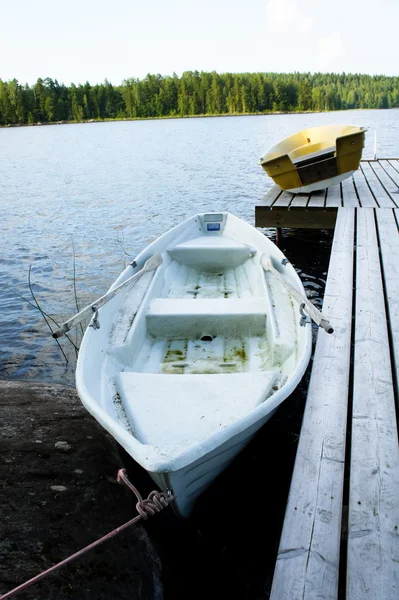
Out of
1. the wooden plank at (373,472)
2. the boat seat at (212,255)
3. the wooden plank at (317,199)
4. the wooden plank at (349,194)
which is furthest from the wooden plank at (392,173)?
the wooden plank at (373,472)

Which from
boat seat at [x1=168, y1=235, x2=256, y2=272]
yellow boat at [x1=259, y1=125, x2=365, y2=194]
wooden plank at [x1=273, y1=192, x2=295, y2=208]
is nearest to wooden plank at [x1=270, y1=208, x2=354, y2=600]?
boat seat at [x1=168, y1=235, x2=256, y2=272]

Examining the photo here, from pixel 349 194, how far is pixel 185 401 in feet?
23.1

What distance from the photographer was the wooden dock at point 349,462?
1945mm

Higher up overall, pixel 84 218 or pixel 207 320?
pixel 207 320

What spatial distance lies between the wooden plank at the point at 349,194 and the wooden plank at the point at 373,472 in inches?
174

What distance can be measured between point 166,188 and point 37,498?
15662 mm

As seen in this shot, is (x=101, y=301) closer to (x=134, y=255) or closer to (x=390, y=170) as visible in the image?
(x=134, y=255)

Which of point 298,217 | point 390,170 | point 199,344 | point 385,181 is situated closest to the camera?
point 199,344

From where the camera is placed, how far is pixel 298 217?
776cm

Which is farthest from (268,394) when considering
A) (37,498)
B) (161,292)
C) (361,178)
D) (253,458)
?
(361,178)

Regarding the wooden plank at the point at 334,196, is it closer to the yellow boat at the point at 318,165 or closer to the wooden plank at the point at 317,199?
the wooden plank at the point at 317,199

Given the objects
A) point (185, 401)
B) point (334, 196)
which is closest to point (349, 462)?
point (185, 401)

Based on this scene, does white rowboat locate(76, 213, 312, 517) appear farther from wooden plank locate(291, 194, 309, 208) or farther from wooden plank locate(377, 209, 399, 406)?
wooden plank locate(291, 194, 309, 208)

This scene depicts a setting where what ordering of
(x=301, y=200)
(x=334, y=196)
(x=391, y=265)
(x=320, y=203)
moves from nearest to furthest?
(x=391, y=265), (x=320, y=203), (x=301, y=200), (x=334, y=196)
